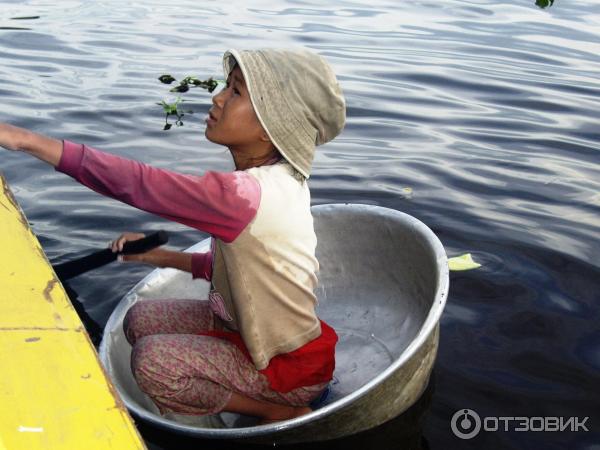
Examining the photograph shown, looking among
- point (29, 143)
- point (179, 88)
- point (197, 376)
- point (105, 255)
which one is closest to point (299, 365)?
point (197, 376)

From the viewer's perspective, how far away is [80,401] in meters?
1.93

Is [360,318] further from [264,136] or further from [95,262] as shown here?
[264,136]

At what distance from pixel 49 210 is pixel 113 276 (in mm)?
944

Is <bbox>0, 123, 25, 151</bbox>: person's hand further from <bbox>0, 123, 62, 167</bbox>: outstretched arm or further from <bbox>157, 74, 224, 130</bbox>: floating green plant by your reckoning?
<bbox>157, 74, 224, 130</bbox>: floating green plant

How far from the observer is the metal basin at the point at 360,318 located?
8.72ft

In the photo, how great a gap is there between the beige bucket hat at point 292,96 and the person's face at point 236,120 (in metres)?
0.06

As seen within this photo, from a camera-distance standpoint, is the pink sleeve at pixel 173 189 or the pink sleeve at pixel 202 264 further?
the pink sleeve at pixel 202 264

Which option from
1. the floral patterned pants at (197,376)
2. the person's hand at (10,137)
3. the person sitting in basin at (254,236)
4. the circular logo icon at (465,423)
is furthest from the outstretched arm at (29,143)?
the circular logo icon at (465,423)

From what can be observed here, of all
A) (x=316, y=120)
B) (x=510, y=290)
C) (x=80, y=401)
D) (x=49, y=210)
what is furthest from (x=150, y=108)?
(x=80, y=401)

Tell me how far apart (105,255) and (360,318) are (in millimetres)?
1149

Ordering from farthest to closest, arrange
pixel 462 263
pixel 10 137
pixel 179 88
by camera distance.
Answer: pixel 179 88 → pixel 462 263 → pixel 10 137

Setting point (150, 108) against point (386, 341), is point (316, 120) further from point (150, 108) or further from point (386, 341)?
point (150, 108)

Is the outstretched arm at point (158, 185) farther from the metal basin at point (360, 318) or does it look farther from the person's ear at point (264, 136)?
the metal basin at point (360, 318)

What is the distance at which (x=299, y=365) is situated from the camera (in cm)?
285
